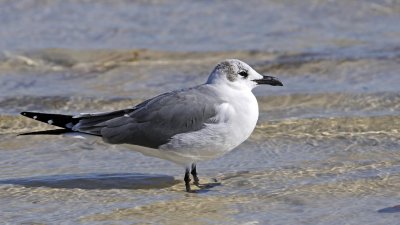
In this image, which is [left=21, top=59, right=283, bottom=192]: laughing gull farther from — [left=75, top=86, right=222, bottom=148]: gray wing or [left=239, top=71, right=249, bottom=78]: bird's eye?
[left=239, top=71, right=249, bottom=78]: bird's eye

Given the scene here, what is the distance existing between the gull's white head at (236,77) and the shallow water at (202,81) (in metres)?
0.58

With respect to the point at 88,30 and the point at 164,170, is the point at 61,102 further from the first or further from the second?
the point at 88,30

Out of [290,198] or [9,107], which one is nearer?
[290,198]

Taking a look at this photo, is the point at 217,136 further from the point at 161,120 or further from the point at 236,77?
the point at 236,77

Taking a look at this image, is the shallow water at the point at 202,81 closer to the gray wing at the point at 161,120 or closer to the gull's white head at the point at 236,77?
the gray wing at the point at 161,120

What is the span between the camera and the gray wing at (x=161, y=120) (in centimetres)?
618

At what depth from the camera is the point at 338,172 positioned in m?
6.41

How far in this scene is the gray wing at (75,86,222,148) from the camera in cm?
618

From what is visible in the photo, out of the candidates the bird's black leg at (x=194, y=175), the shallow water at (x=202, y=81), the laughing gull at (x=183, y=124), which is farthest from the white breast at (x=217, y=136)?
the shallow water at (x=202, y=81)

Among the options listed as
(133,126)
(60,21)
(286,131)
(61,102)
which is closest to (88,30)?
(60,21)

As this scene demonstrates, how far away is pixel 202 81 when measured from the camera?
380 inches

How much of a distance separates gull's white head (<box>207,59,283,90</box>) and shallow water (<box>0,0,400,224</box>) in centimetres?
58

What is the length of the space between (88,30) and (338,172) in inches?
241

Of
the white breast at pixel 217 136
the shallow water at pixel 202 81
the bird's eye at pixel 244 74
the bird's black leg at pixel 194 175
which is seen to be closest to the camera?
the shallow water at pixel 202 81
